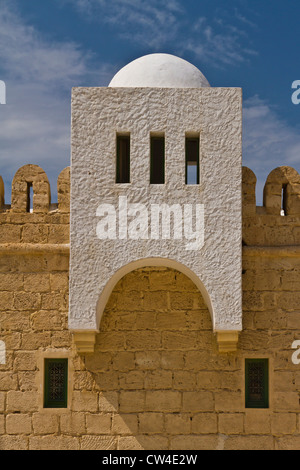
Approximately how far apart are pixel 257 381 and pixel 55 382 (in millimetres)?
2621

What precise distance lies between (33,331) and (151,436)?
2018mm

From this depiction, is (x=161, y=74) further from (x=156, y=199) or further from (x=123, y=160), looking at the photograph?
(x=156, y=199)

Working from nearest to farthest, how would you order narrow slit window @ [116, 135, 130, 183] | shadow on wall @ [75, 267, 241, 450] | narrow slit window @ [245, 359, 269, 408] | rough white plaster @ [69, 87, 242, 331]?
rough white plaster @ [69, 87, 242, 331], shadow on wall @ [75, 267, 241, 450], narrow slit window @ [245, 359, 269, 408], narrow slit window @ [116, 135, 130, 183]

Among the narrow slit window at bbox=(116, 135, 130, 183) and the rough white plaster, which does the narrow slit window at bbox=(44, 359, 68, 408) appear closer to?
the rough white plaster

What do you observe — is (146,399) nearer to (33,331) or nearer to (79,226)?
(33,331)

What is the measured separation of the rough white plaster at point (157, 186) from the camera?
6465 mm

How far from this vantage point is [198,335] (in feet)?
22.7

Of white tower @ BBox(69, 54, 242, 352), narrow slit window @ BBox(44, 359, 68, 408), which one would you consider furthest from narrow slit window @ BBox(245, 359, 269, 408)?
narrow slit window @ BBox(44, 359, 68, 408)

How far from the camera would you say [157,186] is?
6539 mm

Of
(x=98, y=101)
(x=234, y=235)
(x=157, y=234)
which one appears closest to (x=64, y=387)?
(x=157, y=234)

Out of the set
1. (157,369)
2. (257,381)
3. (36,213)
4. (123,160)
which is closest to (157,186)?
(123,160)

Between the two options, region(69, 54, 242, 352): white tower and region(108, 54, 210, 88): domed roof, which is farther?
region(108, 54, 210, 88): domed roof

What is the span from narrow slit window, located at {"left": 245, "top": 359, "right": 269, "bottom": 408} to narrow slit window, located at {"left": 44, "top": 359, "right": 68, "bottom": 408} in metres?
2.35

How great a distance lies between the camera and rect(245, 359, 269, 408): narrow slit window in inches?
272
